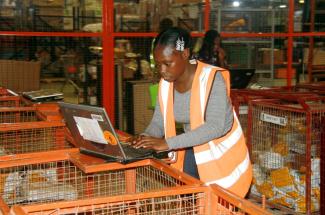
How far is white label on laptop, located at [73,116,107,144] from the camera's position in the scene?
277 centimetres

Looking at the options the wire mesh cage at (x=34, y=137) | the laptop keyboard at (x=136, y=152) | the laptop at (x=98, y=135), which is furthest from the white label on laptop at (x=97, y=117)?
the wire mesh cage at (x=34, y=137)

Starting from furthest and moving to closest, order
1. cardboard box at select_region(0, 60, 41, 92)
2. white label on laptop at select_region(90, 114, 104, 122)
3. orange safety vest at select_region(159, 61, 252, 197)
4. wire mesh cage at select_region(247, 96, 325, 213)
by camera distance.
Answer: cardboard box at select_region(0, 60, 41, 92)
wire mesh cage at select_region(247, 96, 325, 213)
orange safety vest at select_region(159, 61, 252, 197)
white label on laptop at select_region(90, 114, 104, 122)

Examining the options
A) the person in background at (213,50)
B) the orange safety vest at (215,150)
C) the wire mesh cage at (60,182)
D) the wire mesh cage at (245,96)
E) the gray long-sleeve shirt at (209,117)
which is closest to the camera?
the gray long-sleeve shirt at (209,117)

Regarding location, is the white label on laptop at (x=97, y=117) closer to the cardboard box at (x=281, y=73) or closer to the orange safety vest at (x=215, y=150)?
the orange safety vest at (x=215, y=150)

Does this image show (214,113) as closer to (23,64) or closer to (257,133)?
(257,133)

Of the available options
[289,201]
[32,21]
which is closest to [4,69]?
[32,21]

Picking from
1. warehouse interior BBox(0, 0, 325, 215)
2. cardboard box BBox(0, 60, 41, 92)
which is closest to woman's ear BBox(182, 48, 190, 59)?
warehouse interior BBox(0, 0, 325, 215)

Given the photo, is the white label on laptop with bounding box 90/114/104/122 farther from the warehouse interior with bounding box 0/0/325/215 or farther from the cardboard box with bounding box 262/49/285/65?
the cardboard box with bounding box 262/49/285/65

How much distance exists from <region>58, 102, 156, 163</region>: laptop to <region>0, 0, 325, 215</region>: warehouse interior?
0.25 feet

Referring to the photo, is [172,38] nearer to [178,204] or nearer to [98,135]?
[98,135]

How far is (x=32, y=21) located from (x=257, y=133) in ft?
11.2

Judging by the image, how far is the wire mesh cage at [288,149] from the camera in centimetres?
508

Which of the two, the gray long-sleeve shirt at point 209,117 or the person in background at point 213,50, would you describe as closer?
the gray long-sleeve shirt at point 209,117

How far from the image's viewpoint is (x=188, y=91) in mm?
3146
